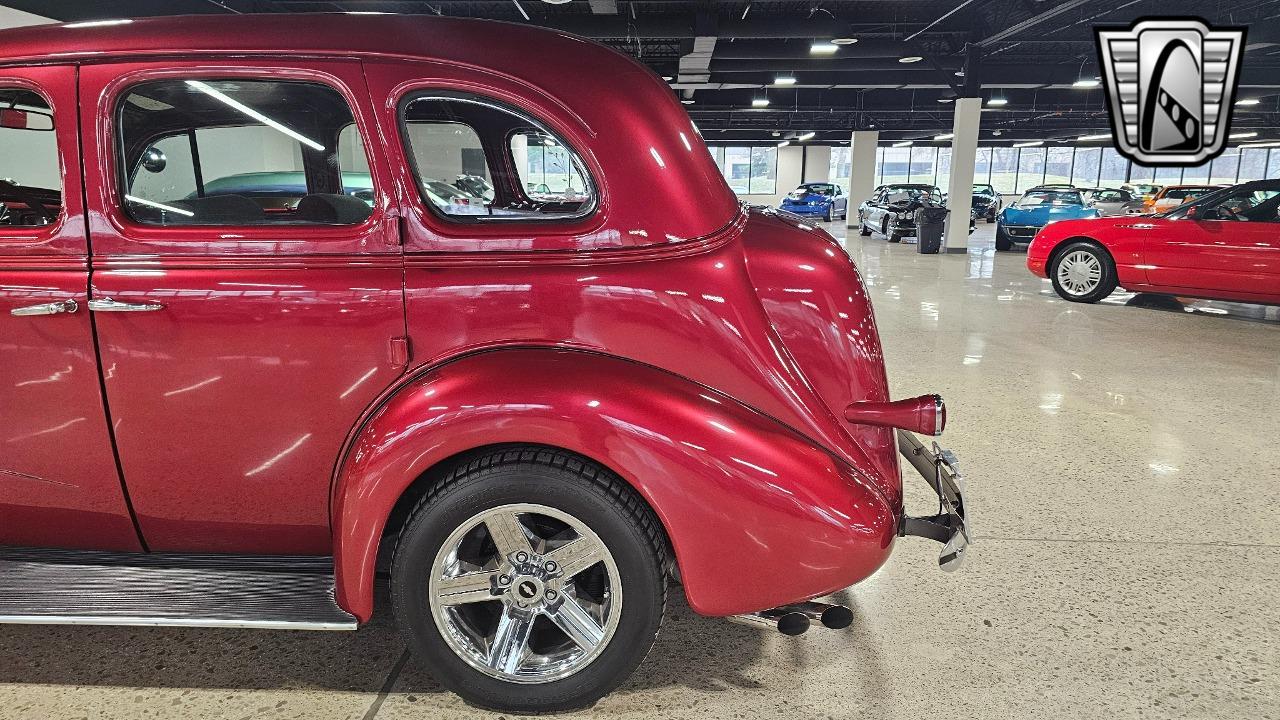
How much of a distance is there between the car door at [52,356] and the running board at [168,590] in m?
0.10

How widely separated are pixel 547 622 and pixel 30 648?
161 cm

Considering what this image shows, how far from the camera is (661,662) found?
2.35 meters

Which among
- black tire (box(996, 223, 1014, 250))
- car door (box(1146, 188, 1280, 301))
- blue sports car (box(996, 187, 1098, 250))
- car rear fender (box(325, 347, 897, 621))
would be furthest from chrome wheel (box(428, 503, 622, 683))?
black tire (box(996, 223, 1014, 250))

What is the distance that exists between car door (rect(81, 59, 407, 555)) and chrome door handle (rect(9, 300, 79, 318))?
0.06 meters

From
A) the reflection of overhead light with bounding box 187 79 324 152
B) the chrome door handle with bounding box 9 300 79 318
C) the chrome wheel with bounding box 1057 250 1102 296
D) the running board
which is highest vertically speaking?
the reflection of overhead light with bounding box 187 79 324 152

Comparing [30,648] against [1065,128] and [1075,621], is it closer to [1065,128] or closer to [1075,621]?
[1075,621]

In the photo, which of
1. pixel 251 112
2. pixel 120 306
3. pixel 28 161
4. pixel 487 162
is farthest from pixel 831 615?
pixel 28 161

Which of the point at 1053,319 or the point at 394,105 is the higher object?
the point at 394,105

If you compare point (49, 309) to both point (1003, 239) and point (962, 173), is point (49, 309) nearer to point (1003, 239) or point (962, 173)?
point (962, 173)

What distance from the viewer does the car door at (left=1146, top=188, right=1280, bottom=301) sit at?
7422mm

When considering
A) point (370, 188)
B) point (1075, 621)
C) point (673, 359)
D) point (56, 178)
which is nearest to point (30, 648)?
point (56, 178)

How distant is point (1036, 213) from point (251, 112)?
1694 centimetres

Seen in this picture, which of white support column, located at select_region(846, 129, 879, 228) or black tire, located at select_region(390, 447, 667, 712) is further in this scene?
white support column, located at select_region(846, 129, 879, 228)

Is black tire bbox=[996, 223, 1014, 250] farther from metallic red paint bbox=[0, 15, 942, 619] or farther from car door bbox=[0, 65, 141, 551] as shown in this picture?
car door bbox=[0, 65, 141, 551]
